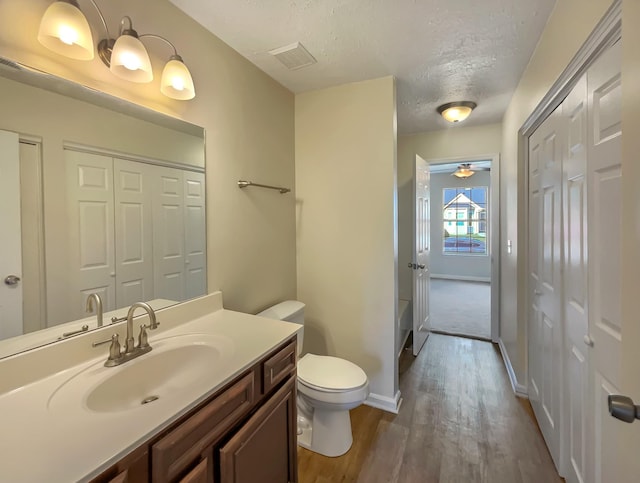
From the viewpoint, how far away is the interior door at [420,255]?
9.39 feet

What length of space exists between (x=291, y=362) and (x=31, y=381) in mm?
907

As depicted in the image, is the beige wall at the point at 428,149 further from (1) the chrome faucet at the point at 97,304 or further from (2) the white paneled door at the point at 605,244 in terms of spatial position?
(1) the chrome faucet at the point at 97,304

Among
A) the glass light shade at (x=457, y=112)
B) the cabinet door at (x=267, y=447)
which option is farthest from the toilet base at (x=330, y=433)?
the glass light shade at (x=457, y=112)

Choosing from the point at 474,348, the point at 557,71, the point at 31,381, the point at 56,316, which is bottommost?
the point at 474,348

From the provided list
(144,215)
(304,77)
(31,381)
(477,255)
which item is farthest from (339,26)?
(477,255)

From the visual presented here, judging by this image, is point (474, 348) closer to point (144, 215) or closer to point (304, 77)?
point (304, 77)

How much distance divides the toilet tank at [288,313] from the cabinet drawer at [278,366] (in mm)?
557

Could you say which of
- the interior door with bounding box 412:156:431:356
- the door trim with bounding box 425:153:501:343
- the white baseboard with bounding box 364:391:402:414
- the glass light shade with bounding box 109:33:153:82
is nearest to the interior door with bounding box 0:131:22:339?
the glass light shade with bounding box 109:33:153:82

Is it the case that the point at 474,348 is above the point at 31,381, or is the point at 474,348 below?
below

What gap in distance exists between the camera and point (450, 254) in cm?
695

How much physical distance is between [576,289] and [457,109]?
5.97 feet

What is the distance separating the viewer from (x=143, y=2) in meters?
1.27

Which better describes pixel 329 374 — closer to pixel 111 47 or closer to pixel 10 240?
pixel 10 240

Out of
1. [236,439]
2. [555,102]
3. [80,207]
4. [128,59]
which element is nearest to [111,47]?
[128,59]
